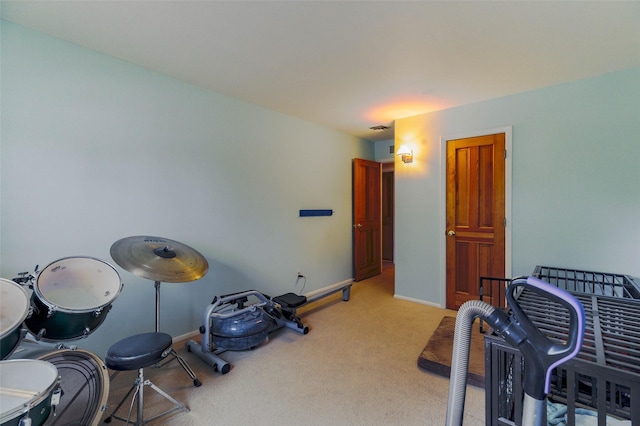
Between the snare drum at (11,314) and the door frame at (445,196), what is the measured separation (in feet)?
11.9

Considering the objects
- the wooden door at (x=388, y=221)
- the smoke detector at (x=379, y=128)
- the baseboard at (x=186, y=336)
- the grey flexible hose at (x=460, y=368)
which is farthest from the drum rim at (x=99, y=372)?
the wooden door at (x=388, y=221)

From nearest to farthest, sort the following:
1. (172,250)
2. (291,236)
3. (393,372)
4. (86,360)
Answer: (86,360)
(172,250)
(393,372)
(291,236)

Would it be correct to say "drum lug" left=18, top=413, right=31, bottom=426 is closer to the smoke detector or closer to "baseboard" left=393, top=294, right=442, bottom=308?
"baseboard" left=393, top=294, right=442, bottom=308

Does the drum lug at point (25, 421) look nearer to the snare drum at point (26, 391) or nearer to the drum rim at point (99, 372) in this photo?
the snare drum at point (26, 391)

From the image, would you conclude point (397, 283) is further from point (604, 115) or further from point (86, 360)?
point (86, 360)

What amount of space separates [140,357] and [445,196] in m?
3.34

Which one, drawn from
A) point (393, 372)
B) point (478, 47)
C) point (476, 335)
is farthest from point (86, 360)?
point (478, 47)

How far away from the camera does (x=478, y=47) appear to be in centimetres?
206

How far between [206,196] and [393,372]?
2.33 m

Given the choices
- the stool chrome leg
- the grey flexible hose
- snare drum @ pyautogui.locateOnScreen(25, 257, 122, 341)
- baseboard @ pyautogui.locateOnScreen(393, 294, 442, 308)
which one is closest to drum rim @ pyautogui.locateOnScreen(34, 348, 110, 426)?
snare drum @ pyautogui.locateOnScreen(25, 257, 122, 341)

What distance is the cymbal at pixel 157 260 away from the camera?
1.71 m

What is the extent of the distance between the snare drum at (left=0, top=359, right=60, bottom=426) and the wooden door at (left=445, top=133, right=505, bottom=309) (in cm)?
346

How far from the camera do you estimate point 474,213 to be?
3.24 meters

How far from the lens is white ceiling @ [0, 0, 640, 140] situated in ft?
5.49
